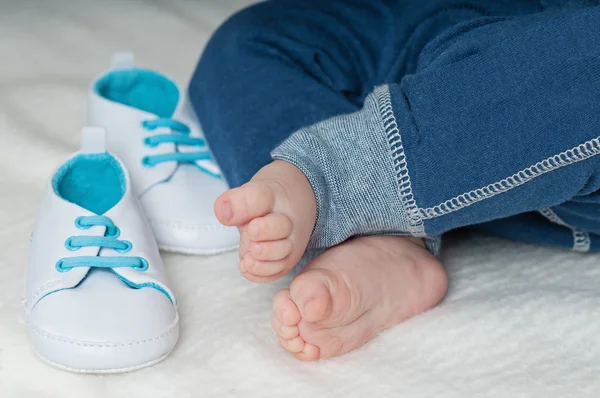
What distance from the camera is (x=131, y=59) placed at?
110 centimetres

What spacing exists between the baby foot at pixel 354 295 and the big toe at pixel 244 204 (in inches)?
2.9

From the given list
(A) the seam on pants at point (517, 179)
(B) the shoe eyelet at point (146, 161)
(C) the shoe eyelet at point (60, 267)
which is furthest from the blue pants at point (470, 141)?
(C) the shoe eyelet at point (60, 267)

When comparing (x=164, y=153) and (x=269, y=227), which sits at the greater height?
(x=269, y=227)

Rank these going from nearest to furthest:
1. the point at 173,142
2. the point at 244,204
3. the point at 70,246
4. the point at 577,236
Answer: the point at 244,204
the point at 70,246
the point at 577,236
the point at 173,142

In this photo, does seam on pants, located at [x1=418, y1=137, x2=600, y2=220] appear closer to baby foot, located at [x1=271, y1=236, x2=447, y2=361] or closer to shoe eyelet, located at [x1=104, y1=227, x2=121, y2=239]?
baby foot, located at [x1=271, y1=236, x2=447, y2=361]

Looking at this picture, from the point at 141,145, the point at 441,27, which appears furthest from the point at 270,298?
the point at 441,27

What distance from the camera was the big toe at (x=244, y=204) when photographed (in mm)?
688

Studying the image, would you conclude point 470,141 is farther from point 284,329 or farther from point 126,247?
point 126,247

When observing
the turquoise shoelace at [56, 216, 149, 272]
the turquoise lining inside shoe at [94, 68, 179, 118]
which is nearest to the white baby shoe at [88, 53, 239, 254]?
the turquoise lining inside shoe at [94, 68, 179, 118]

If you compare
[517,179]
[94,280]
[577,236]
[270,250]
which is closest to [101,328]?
[94,280]

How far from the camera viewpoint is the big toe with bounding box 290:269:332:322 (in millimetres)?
703

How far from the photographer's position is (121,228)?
841 millimetres

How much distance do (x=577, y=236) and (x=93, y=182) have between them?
52 cm

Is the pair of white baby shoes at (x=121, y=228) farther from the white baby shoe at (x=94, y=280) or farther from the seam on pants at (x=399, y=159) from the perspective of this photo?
the seam on pants at (x=399, y=159)
